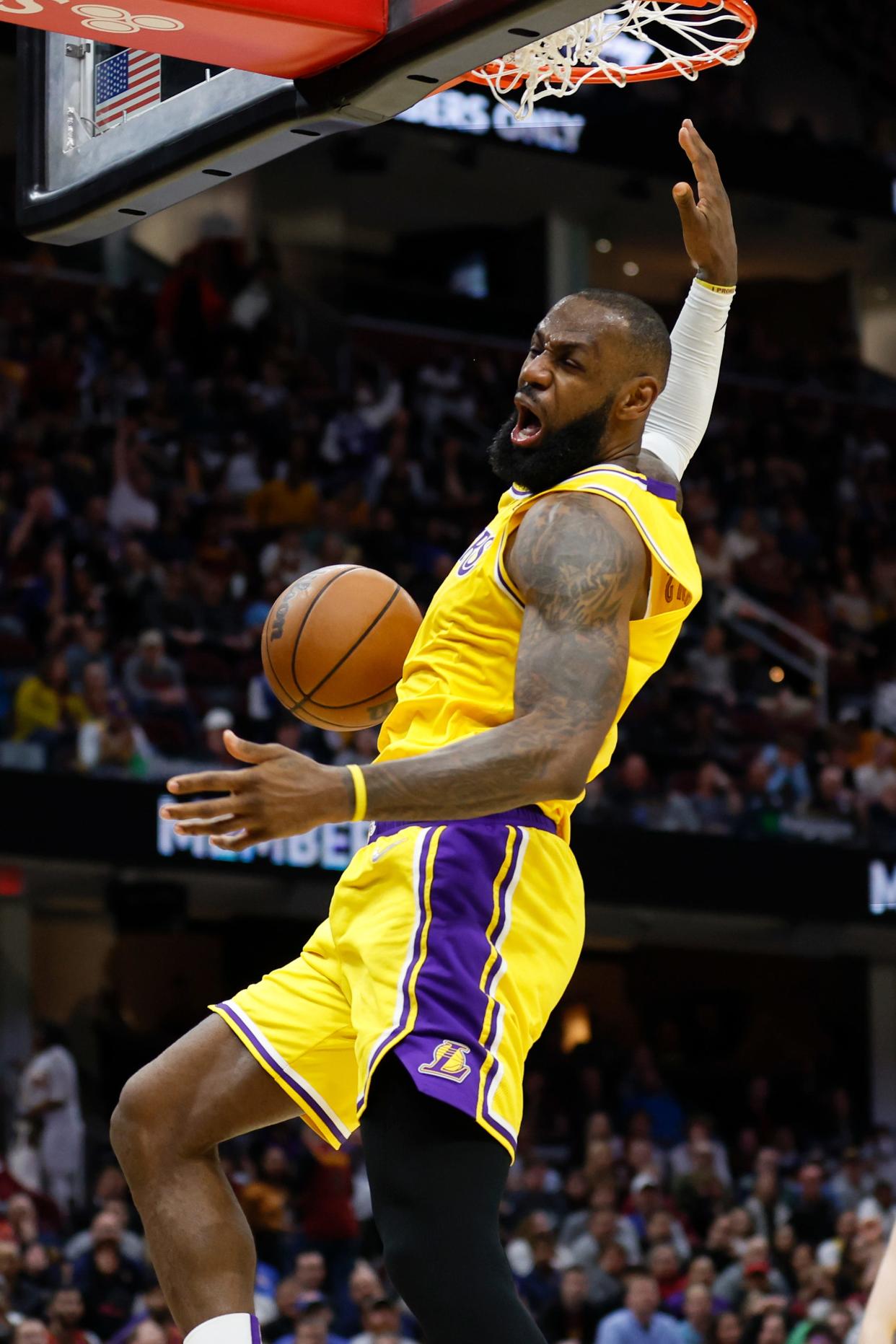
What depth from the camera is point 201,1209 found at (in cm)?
350

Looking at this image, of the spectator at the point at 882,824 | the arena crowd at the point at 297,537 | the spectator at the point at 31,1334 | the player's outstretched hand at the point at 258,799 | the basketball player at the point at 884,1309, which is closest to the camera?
the player's outstretched hand at the point at 258,799

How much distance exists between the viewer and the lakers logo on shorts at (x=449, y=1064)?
3195 millimetres

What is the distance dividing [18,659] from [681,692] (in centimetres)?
516

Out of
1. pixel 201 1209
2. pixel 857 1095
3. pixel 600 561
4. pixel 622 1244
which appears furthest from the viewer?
pixel 857 1095

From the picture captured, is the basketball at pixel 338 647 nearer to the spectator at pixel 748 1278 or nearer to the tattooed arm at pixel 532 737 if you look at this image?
the tattooed arm at pixel 532 737

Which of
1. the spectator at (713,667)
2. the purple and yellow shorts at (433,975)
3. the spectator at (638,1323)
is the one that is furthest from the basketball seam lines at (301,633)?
the spectator at (713,667)

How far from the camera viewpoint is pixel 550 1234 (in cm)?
1090

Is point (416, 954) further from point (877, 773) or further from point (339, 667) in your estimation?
point (877, 773)

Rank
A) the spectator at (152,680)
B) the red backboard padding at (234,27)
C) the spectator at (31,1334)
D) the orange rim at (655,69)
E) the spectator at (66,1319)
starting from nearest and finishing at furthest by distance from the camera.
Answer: the red backboard padding at (234,27) < the orange rim at (655,69) < the spectator at (31,1334) < the spectator at (66,1319) < the spectator at (152,680)

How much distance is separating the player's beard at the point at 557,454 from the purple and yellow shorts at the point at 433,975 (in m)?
0.56

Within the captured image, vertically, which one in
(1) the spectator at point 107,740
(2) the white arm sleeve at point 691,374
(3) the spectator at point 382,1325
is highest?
(2) the white arm sleeve at point 691,374

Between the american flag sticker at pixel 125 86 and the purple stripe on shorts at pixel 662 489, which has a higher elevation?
the american flag sticker at pixel 125 86

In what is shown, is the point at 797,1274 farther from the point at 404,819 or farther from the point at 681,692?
the point at 404,819

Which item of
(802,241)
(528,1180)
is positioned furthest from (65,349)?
(802,241)
